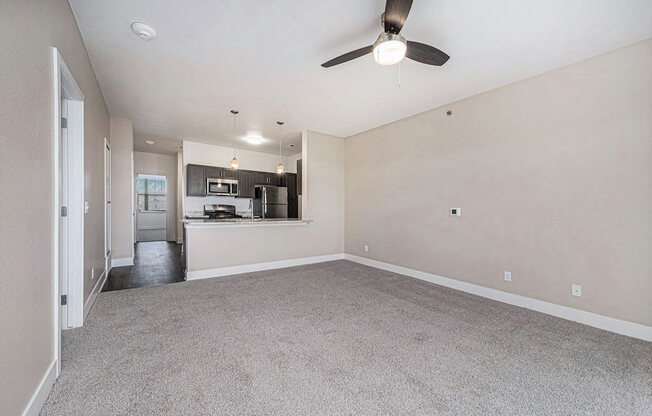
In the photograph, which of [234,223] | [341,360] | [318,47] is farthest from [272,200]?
[341,360]

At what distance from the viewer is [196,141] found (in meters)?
6.34

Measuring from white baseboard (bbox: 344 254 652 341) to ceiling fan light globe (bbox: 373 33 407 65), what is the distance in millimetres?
3054

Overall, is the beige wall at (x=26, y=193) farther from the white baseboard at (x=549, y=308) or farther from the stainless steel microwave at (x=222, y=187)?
the stainless steel microwave at (x=222, y=187)

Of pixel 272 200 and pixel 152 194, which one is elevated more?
pixel 152 194

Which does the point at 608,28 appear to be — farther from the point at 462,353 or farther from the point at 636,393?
the point at 462,353

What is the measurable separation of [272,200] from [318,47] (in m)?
4.42

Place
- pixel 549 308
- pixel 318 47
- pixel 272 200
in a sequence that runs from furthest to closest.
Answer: pixel 272 200 → pixel 549 308 → pixel 318 47

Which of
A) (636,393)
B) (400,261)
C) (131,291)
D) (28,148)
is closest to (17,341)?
(28,148)

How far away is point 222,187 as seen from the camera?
6535mm

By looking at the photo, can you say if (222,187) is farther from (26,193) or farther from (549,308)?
(549,308)

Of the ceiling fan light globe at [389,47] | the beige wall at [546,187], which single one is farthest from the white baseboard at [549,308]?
the ceiling fan light globe at [389,47]

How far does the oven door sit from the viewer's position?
20.8 ft

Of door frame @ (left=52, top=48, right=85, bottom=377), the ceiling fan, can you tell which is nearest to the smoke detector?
door frame @ (left=52, top=48, right=85, bottom=377)

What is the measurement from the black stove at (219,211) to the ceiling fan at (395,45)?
537 centimetres
